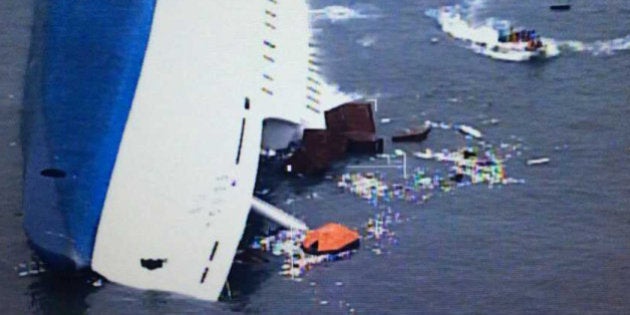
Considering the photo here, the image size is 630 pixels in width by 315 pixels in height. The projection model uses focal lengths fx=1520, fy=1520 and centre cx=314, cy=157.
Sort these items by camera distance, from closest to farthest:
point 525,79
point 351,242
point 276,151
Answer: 1. point 351,242
2. point 276,151
3. point 525,79

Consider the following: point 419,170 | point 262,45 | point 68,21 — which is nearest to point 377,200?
point 419,170

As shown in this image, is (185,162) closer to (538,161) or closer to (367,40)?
(538,161)

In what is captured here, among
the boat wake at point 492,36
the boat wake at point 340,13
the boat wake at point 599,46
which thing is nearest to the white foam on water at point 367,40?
the boat wake at point 340,13

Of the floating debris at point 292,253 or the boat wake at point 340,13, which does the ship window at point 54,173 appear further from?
the boat wake at point 340,13

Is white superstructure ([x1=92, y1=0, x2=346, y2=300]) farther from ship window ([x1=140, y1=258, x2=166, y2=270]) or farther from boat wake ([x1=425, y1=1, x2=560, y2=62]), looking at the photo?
boat wake ([x1=425, y1=1, x2=560, y2=62])

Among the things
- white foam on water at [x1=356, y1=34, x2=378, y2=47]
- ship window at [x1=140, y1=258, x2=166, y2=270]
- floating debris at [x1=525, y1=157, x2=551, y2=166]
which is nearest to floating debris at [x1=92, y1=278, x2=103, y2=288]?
ship window at [x1=140, y1=258, x2=166, y2=270]

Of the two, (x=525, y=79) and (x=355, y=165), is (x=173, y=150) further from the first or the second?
(x=525, y=79)
